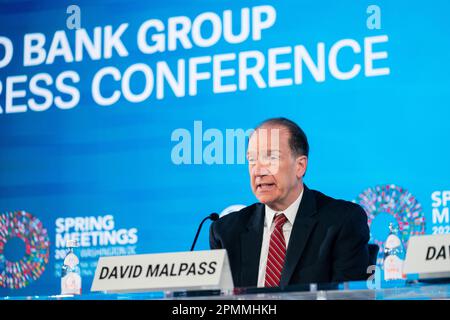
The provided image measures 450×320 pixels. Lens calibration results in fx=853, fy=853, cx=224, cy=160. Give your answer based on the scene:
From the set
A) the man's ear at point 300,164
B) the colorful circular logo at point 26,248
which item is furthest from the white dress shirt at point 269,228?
the colorful circular logo at point 26,248

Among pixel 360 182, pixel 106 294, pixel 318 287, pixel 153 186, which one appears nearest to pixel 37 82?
pixel 153 186

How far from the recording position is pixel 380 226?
15.8ft

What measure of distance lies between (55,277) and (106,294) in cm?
276

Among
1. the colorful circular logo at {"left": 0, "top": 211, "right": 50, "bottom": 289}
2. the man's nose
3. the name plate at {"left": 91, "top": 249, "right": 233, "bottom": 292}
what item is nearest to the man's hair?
the man's nose

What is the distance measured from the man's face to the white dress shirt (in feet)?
0.12

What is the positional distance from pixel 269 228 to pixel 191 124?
1482 mm

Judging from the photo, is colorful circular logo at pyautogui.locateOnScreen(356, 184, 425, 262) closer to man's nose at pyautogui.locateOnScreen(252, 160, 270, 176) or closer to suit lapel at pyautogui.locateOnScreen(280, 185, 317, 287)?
suit lapel at pyautogui.locateOnScreen(280, 185, 317, 287)

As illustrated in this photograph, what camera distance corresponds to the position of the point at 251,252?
3951mm

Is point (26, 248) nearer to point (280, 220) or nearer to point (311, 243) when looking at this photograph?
point (280, 220)

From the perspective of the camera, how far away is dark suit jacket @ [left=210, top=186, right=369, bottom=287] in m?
3.79

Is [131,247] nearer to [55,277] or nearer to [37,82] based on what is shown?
[55,277]

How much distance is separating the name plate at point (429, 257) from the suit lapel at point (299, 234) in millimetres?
1166

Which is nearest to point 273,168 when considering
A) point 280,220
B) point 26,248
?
point 280,220

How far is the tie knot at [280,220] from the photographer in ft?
13.2
